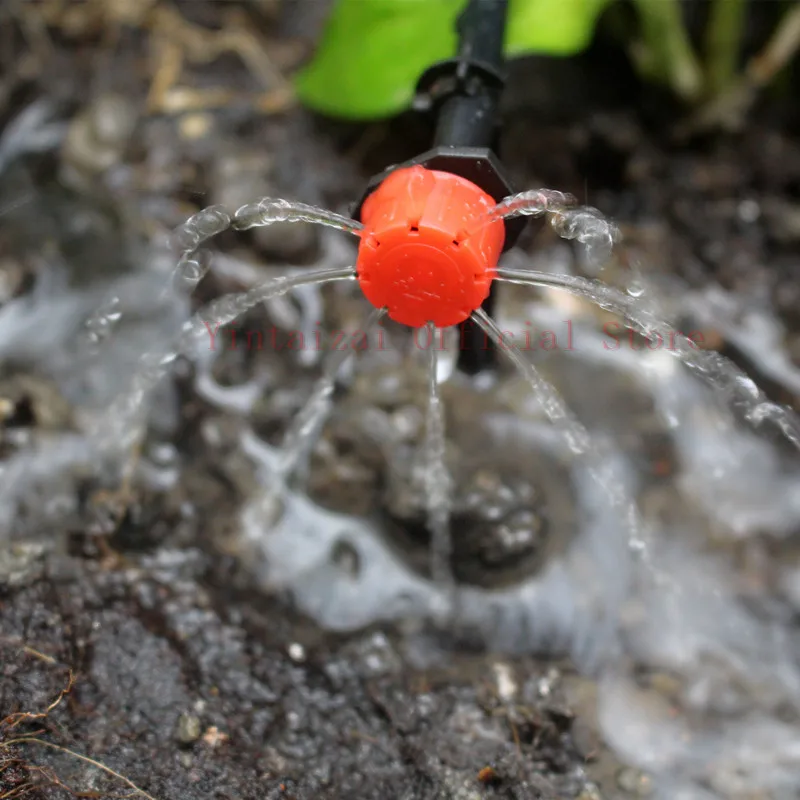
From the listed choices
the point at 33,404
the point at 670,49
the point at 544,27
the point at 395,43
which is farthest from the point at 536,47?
the point at 33,404

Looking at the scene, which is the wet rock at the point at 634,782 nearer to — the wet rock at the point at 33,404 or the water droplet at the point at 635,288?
the water droplet at the point at 635,288

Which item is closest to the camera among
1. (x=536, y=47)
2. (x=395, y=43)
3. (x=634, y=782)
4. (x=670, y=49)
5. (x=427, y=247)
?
(x=427, y=247)

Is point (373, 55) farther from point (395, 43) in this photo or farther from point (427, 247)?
point (427, 247)

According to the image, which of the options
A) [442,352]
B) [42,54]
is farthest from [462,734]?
[42,54]

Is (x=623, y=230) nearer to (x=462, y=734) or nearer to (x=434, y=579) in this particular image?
(x=434, y=579)

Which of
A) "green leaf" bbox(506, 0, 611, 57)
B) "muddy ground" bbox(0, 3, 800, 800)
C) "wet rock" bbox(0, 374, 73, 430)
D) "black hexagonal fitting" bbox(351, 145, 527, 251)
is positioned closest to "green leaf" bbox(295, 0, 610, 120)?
"green leaf" bbox(506, 0, 611, 57)
